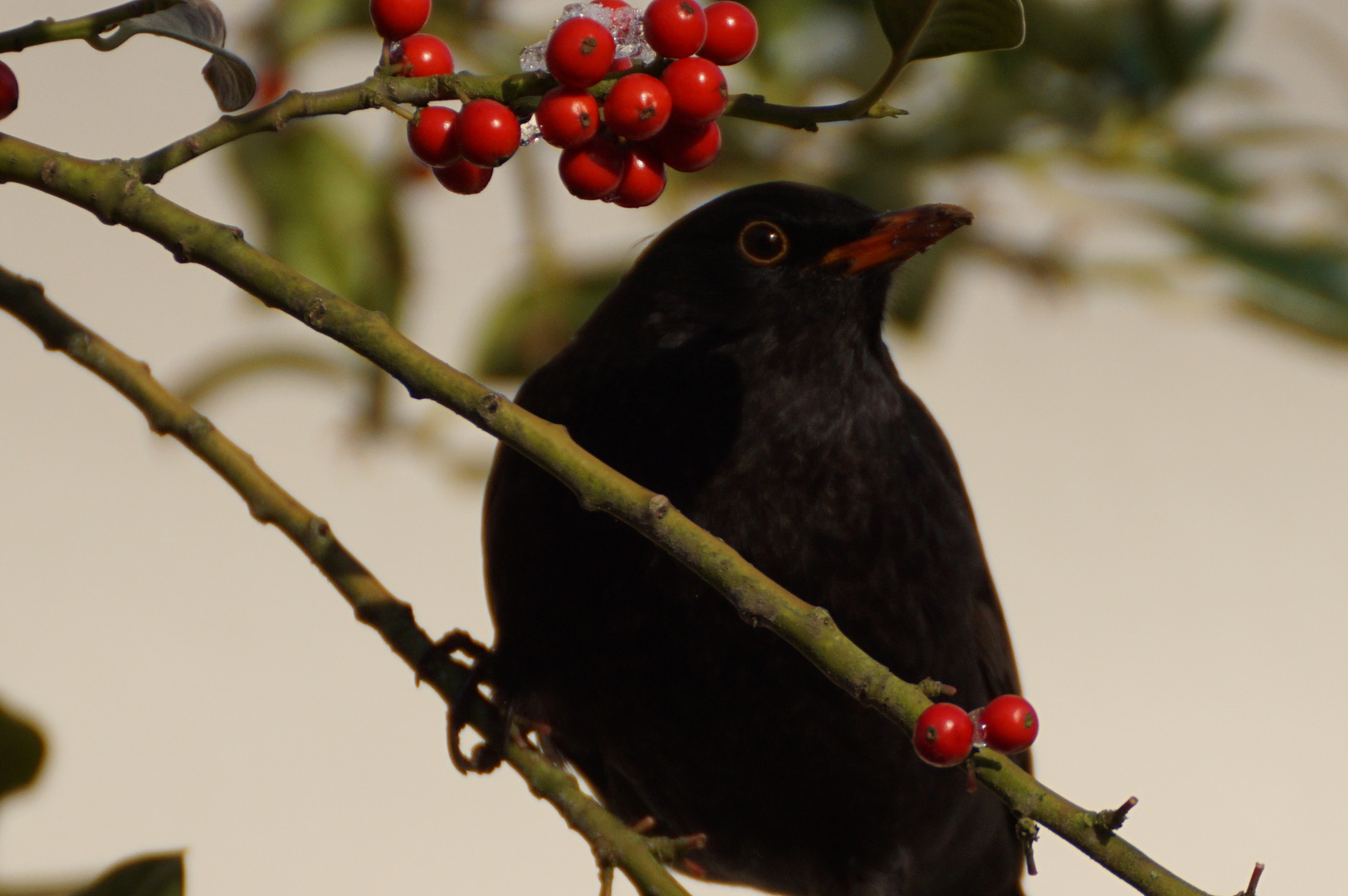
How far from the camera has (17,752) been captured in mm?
936

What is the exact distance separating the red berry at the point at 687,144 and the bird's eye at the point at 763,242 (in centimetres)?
75

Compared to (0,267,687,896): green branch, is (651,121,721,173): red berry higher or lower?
higher

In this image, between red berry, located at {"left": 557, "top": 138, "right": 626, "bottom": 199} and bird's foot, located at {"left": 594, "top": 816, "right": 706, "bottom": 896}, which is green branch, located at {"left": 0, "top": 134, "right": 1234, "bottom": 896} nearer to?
red berry, located at {"left": 557, "top": 138, "right": 626, "bottom": 199}

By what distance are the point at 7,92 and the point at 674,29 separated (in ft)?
1.38

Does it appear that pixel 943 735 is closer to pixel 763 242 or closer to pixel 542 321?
pixel 763 242

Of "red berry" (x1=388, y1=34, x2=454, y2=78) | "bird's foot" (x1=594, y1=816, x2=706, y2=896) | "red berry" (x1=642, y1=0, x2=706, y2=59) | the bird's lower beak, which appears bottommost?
"bird's foot" (x1=594, y1=816, x2=706, y2=896)

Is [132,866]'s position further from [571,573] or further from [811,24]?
[811,24]

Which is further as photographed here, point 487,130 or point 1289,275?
point 1289,275

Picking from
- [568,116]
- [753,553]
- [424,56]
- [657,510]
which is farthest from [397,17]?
[753,553]

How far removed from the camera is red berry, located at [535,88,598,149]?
0.84 meters

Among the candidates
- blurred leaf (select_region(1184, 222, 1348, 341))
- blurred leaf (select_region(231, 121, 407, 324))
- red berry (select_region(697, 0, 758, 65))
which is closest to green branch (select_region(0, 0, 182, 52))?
red berry (select_region(697, 0, 758, 65))

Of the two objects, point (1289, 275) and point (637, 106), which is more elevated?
point (1289, 275)

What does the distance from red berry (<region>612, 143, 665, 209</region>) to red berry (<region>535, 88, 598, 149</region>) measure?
0.29 ft

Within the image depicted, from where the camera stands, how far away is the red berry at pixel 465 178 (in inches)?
36.6
